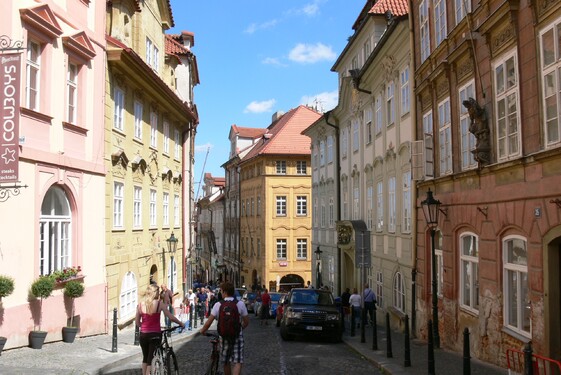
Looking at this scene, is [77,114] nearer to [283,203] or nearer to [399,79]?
[399,79]

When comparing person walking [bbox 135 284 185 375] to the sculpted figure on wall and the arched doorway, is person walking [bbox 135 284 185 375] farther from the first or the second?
the arched doorway

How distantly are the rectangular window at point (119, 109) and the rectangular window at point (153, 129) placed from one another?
4.17m

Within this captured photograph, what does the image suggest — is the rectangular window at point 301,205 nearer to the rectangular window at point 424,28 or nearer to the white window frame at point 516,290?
the rectangular window at point 424,28

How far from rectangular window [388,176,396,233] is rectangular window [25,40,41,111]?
12.2 meters

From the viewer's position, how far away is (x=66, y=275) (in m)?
15.0

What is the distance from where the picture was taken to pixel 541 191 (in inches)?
389

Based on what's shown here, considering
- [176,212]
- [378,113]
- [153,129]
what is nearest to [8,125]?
[153,129]

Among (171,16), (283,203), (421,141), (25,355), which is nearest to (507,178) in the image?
(421,141)

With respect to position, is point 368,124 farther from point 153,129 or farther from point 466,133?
point 466,133

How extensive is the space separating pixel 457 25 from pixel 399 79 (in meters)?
6.88

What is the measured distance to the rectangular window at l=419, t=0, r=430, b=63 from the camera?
17.1 meters

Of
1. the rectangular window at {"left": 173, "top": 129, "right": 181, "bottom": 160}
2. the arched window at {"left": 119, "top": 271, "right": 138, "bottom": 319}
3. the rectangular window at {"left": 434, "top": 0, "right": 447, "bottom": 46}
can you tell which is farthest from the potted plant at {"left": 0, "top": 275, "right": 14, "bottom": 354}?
the rectangular window at {"left": 173, "top": 129, "right": 181, "bottom": 160}

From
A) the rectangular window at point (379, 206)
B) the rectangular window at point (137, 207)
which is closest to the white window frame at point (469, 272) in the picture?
the rectangular window at point (379, 206)

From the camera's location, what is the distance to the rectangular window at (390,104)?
21681 mm
